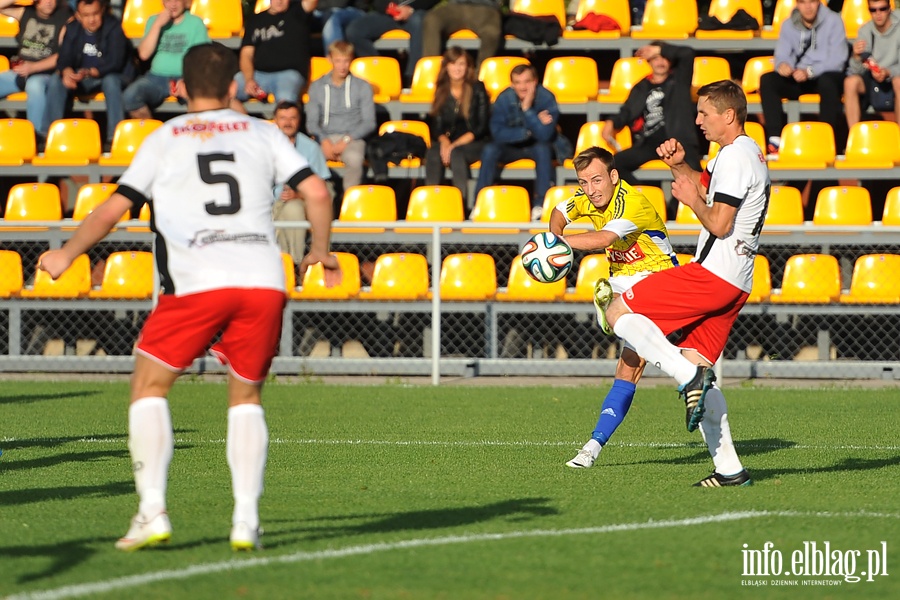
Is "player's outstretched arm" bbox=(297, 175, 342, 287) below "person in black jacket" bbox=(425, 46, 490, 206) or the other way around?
below

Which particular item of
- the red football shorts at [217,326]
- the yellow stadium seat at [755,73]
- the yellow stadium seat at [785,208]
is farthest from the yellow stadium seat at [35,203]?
the red football shorts at [217,326]

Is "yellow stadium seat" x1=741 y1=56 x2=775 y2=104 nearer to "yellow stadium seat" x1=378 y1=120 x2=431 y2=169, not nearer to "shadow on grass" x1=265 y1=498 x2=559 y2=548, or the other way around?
"yellow stadium seat" x1=378 y1=120 x2=431 y2=169

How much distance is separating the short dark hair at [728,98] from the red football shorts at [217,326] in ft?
9.24

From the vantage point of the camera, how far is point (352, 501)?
664 cm

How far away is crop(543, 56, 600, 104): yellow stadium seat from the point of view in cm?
1662

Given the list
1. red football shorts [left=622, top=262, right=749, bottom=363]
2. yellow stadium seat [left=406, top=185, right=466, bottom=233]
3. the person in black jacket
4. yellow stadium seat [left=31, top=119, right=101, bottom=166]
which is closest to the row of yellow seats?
yellow stadium seat [left=406, top=185, right=466, bottom=233]

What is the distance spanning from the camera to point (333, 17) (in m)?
17.4

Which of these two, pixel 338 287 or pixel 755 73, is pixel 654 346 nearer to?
pixel 338 287

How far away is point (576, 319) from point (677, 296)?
23.4ft

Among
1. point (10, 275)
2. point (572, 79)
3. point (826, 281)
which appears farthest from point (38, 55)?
point (826, 281)

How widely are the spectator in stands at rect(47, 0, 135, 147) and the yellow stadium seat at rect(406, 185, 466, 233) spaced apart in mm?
4304

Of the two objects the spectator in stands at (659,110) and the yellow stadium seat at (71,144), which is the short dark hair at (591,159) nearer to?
the spectator in stands at (659,110)

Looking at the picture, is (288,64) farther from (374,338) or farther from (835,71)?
(835,71)

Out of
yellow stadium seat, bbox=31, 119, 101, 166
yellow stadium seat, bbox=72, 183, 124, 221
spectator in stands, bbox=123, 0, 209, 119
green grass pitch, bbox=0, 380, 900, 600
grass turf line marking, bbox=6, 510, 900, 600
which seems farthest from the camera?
spectator in stands, bbox=123, 0, 209, 119
